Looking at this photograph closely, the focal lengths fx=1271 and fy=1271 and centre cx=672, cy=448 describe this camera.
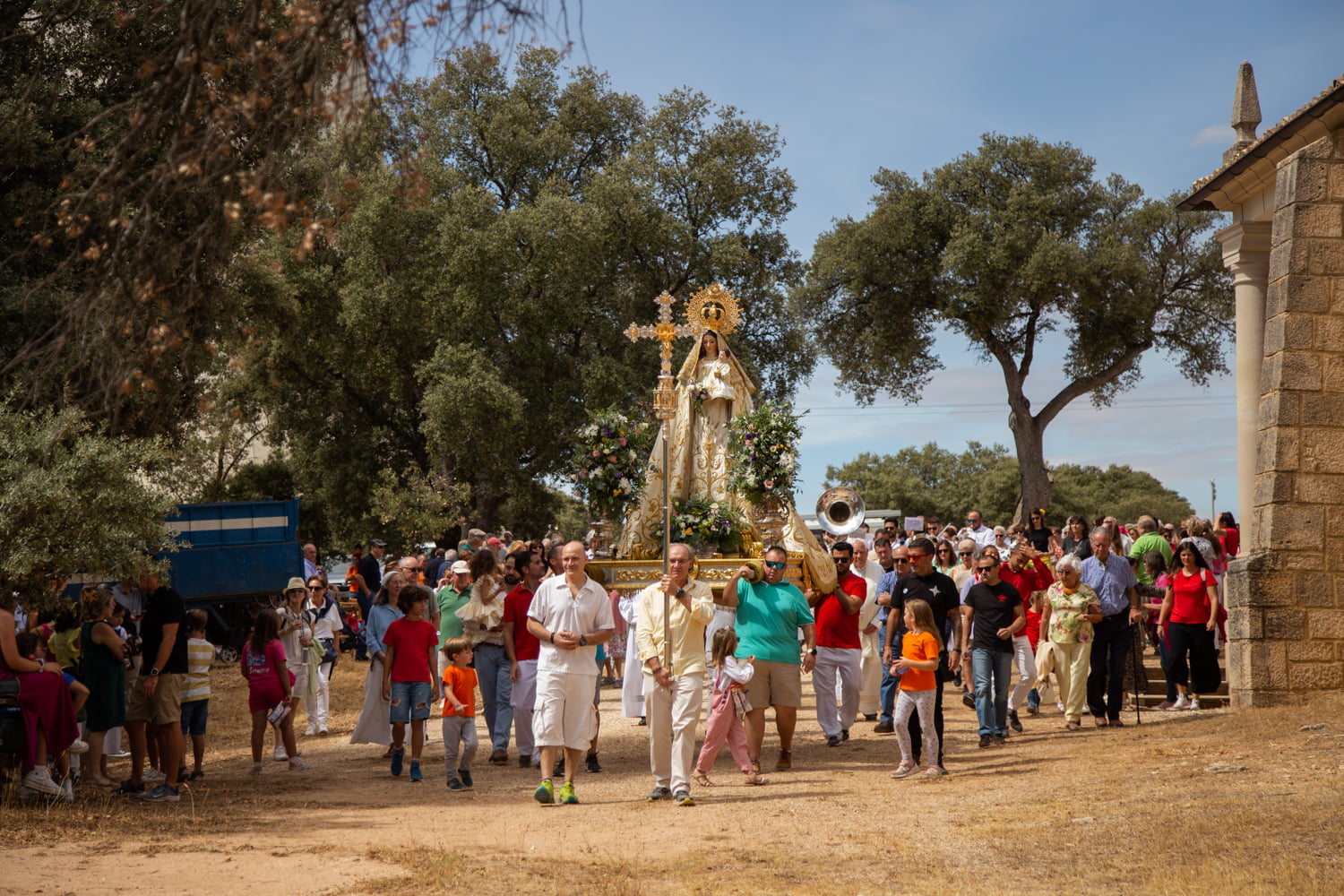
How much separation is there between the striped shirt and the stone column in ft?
38.0

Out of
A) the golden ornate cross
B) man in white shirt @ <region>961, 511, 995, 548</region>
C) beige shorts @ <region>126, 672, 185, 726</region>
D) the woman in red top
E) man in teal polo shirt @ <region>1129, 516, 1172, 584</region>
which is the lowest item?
beige shorts @ <region>126, 672, 185, 726</region>

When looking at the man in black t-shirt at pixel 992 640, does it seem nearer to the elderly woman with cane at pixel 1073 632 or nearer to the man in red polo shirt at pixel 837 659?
the elderly woman with cane at pixel 1073 632

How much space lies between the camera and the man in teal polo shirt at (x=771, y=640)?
10.9 meters

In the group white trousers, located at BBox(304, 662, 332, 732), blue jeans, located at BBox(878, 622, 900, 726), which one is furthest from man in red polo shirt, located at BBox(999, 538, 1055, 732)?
white trousers, located at BBox(304, 662, 332, 732)

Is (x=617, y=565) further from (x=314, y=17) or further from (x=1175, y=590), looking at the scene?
(x=314, y=17)

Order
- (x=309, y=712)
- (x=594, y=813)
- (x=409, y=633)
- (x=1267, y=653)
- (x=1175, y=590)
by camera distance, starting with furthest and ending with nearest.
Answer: (x=309, y=712)
(x=1175, y=590)
(x=1267, y=653)
(x=409, y=633)
(x=594, y=813)

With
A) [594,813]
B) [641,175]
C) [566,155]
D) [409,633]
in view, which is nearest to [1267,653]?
[594,813]

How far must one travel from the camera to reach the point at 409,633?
11.0m

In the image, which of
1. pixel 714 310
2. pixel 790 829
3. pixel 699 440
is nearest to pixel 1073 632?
pixel 699 440

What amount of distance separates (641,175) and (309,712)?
2140 centimetres

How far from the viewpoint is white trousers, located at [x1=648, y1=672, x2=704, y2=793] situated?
938 cm

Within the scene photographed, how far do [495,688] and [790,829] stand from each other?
13.5ft

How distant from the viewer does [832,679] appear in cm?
1234

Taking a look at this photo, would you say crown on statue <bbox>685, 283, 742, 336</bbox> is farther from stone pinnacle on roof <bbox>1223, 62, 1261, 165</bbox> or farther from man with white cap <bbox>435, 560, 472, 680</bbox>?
stone pinnacle on roof <bbox>1223, 62, 1261, 165</bbox>
